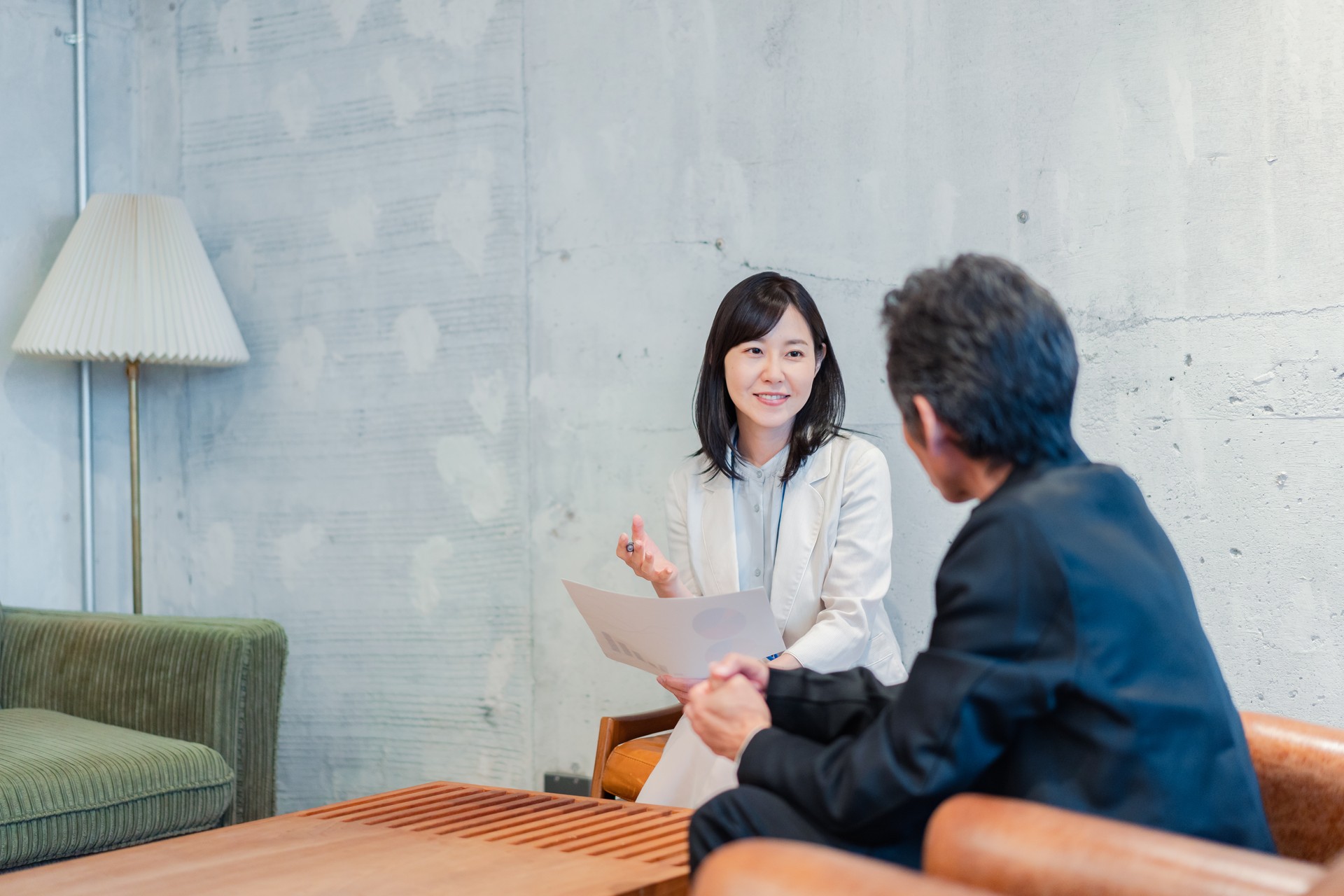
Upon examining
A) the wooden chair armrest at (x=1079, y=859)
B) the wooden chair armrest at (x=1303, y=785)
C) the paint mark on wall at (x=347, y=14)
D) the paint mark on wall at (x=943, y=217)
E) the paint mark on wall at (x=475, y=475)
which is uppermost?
the paint mark on wall at (x=347, y=14)

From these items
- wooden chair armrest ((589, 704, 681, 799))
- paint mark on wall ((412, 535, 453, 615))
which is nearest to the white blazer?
wooden chair armrest ((589, 704, 681, 799))

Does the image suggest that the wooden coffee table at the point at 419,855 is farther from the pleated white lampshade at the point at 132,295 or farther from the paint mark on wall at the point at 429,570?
the pleated white lampshade at the point at 132,295

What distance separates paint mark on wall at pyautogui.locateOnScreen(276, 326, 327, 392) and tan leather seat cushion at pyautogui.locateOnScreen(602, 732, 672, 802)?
1.57m

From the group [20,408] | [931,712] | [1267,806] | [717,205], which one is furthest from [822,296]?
[20,408]

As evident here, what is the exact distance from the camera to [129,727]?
2652mm

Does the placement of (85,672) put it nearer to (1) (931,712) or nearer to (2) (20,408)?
(2) (20,408)

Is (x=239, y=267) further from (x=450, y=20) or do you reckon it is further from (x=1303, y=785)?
(x=1303, y=785)

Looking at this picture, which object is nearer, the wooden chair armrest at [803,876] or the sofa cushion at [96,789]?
the wooden chair armrest at [803,876]

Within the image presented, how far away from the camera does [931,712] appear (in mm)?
1069

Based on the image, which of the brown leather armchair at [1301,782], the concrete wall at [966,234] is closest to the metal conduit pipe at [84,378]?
the concrete wall at [966,234]

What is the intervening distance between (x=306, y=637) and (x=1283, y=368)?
2.61m

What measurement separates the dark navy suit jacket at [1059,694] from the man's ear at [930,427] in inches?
3.1

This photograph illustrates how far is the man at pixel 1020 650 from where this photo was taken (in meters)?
1.07

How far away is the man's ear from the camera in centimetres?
118
